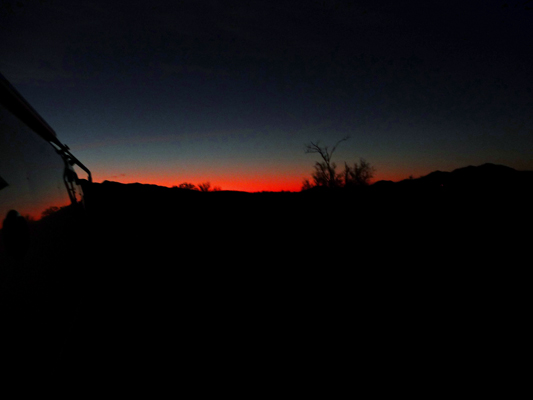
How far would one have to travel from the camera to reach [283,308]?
14.3ft

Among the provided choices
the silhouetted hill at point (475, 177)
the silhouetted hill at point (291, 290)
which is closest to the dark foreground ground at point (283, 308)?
the silhouetted hill at point (291, 290)

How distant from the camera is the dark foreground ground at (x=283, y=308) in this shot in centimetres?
262

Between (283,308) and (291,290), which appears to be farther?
(291,290)

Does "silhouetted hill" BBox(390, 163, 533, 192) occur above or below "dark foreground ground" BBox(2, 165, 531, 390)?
above

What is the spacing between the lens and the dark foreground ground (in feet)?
8.58

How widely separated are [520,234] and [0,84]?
11.6m

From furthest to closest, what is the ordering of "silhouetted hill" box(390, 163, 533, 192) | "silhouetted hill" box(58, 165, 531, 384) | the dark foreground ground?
"silhouetted hill" box(390, 163, 533, 192) → "silhouetted hill" box(58, 165, 531, 384) → the dark foreground ground

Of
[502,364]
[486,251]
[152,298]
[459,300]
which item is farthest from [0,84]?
[486,251]

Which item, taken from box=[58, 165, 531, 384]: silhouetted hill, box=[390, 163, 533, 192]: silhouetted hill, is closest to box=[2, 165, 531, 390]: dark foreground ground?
box=[58, 165, 531, 384]: silhouetted hill

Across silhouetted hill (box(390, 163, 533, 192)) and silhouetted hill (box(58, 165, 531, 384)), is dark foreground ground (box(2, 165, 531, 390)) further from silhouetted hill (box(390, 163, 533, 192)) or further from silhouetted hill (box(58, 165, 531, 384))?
silhouetted hill (box(390, 163, 533, 192))

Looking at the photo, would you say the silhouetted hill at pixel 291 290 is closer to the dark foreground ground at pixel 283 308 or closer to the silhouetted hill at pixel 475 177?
the dark foreground ground at pixel 283 308

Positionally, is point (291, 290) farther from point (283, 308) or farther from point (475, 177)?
point (475, 177)

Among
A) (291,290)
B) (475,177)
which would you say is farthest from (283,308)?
(475,177)

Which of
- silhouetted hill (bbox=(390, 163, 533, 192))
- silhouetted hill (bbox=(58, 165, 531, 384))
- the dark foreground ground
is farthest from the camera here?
silhouetted hill (bbox=(390, 163, 533, 192))
